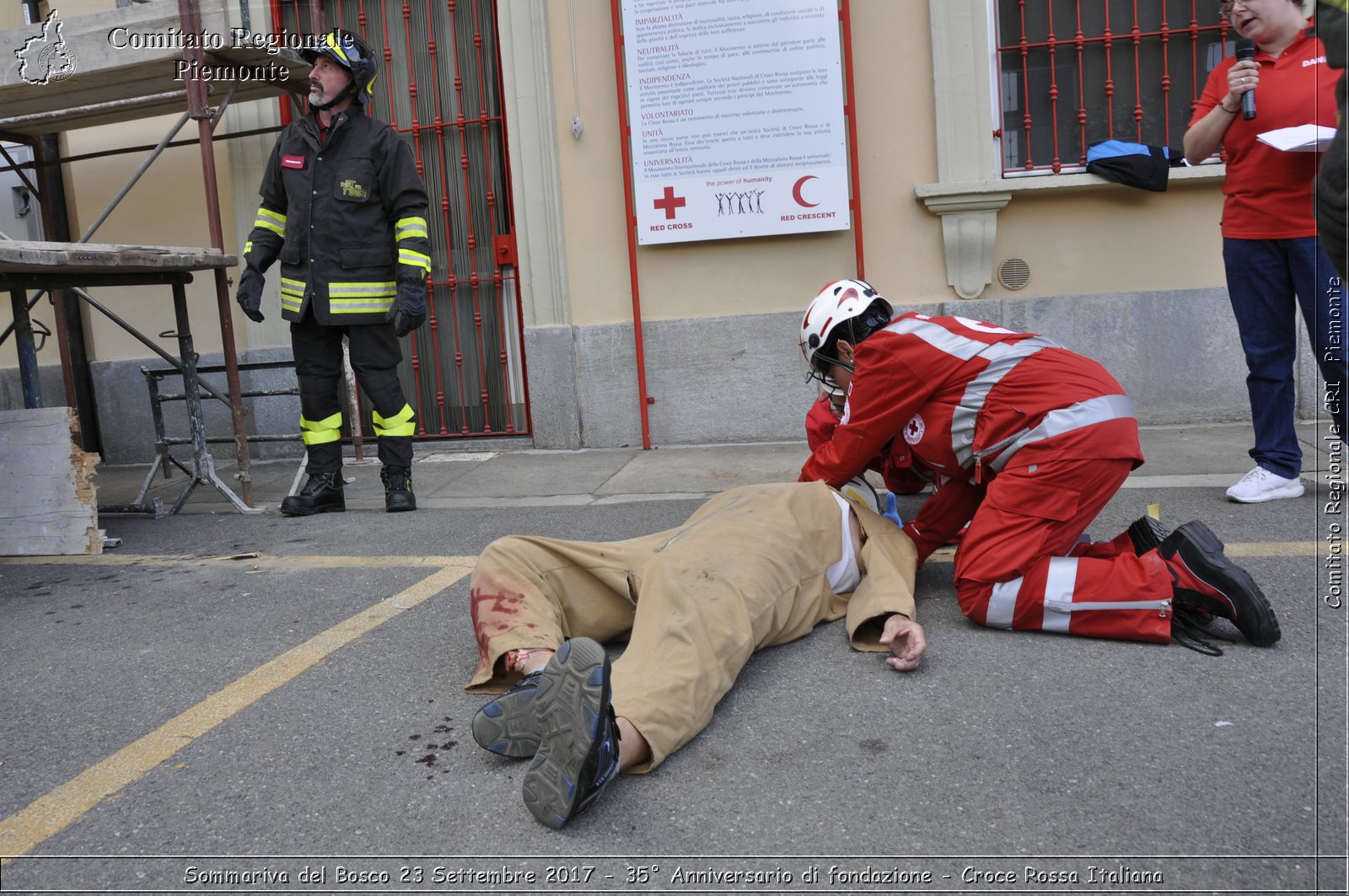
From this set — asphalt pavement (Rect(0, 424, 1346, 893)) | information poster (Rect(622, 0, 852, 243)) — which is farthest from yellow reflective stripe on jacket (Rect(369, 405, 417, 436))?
information poster (Rect(622, 0, 852, 243))

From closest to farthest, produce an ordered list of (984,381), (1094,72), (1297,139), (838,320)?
(984,381)
(838,320)
(1297,139)
(1094,72)

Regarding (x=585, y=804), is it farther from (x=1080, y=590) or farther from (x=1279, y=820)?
(x=1080, y=590)

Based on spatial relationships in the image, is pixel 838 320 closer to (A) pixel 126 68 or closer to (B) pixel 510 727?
(B) pixel 510 727

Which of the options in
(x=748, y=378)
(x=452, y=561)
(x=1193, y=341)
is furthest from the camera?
(x=748, y=378)

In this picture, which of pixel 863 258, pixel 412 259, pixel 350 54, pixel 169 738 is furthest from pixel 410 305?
pixel 169 738

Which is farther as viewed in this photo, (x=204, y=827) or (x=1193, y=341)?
(x=1193, y=341)

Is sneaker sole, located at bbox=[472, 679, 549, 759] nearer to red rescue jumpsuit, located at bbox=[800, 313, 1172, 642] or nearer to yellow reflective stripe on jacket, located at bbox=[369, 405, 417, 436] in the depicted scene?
red rescue jumpsuit, located at bbox=[800, 313, 1172, 642]

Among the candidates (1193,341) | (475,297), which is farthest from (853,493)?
(475,297)

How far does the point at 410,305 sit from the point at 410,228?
15.9 inches

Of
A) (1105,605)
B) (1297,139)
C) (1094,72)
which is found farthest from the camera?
(1094,72)

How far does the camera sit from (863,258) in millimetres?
6371

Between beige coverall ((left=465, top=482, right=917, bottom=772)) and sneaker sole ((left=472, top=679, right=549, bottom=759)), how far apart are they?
0.63 ft

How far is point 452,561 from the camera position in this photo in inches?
167

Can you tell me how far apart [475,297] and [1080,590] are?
5.20m
